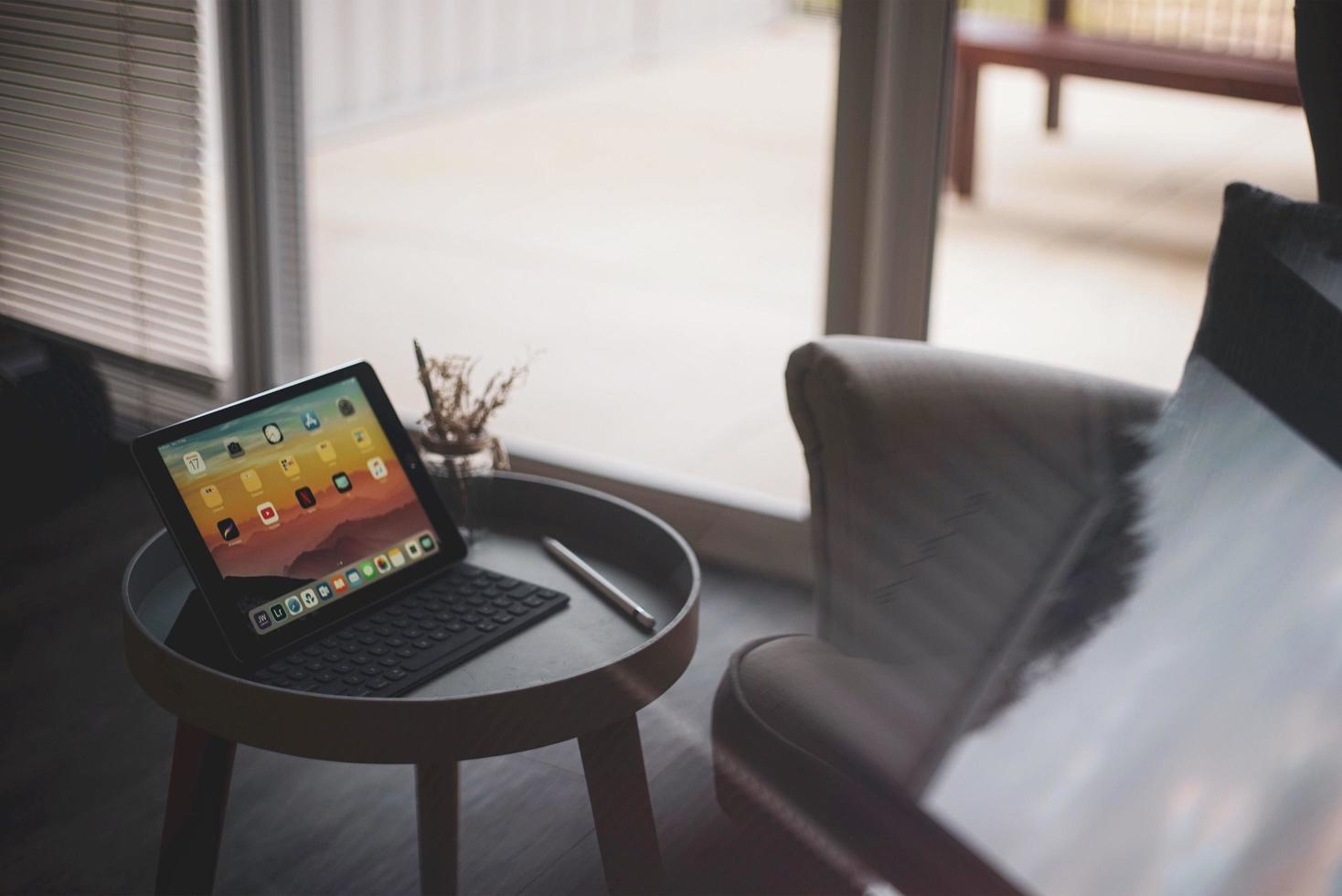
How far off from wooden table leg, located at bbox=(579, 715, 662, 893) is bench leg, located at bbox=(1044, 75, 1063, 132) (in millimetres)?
1173

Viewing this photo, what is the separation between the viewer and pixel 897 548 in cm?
140

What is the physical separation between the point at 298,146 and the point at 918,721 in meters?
1.77

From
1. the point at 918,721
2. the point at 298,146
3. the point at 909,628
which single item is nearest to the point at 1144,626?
the point at 918,721

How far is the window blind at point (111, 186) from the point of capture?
7.78 ft

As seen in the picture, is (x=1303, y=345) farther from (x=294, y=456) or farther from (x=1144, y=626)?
(x=294, y=456)

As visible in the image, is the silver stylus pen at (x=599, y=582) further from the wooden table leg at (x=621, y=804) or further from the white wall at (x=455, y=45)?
the white wall at (x=455, y=45)

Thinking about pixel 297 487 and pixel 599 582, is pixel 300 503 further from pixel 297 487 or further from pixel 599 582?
pixel 599 582

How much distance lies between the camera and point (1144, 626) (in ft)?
3.43

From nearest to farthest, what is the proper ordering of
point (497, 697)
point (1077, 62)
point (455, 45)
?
point (497, 697) < point (1077, 62) < point (455, 45)

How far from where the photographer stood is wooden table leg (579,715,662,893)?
4.10 feet

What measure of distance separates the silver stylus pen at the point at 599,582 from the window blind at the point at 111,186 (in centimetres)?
132

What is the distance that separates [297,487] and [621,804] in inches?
15.9

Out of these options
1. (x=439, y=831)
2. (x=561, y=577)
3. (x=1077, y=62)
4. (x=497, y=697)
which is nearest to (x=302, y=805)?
(x=439, y=831)

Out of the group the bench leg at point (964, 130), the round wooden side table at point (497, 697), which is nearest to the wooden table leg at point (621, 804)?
the round wooden side table at point (497, 697)
